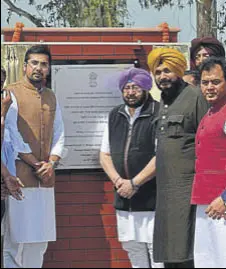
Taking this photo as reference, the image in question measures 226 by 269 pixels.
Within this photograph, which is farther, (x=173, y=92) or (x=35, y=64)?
(x=35, y=64)

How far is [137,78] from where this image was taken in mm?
4508

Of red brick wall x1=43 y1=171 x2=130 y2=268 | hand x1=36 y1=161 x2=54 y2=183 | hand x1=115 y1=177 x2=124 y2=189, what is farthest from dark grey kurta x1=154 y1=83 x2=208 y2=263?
red brick wall x1=43 y1=171 x2=130 y2=268

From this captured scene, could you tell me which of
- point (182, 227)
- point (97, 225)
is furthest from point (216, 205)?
point (97, 225)

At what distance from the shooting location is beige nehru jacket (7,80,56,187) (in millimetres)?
4523

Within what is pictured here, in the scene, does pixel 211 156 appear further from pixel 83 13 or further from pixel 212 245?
pixel 83 13

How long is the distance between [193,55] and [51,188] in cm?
126

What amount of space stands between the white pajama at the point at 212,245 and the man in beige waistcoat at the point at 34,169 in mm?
1230

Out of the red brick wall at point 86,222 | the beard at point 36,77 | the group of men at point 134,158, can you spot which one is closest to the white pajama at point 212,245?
the group of men at point 134,158

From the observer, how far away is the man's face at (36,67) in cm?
458

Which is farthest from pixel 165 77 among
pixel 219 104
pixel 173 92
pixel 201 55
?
pixel 219 104

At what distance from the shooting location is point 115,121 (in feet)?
15.3

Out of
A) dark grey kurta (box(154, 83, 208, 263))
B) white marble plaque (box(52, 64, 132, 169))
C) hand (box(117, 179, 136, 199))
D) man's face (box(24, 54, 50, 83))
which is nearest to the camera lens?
dark grey kurta (box(154, 83, 208, 263))

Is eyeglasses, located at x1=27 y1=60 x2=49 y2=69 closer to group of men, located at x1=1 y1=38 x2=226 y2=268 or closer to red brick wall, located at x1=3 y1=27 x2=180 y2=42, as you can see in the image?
group of men, located at x1=1 y1=38 x2=226 y2=268

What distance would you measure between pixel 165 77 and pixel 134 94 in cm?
32
